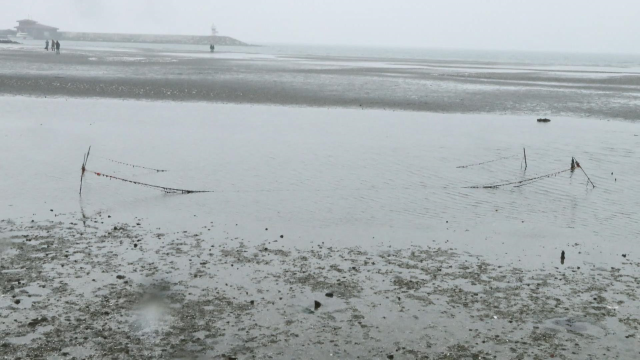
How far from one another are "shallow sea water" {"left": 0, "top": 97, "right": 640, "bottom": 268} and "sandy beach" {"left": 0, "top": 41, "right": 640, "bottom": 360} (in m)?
0.10

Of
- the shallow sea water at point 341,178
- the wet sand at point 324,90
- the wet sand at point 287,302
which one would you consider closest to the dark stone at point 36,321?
the wet sand at point 287,302

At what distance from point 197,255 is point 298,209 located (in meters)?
4.31

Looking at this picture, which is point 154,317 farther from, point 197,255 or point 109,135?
point 109,135

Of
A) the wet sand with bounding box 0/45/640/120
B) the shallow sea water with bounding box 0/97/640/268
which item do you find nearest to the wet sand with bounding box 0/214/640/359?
the shallow sea water with bounding box 0/97/640/268

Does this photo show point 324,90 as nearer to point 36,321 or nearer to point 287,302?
point 287,302

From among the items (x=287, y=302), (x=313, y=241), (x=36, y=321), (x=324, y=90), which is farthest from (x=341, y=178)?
(x=324, y=90)

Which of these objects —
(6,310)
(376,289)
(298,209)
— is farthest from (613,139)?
(6,310)

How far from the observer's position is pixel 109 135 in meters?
26.0

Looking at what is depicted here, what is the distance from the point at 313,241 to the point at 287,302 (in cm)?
342

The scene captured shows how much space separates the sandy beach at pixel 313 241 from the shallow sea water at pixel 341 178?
10 cm

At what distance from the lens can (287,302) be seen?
10.4 m

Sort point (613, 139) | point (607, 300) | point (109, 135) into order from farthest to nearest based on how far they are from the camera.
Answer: point (613, 139) < point (109, 135) < point (607, 300)

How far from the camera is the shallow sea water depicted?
14.6 meters

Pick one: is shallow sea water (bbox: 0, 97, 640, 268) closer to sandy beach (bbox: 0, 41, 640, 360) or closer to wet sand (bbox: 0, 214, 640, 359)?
sandy beach (bbox: 0, 41, 640, 360)
